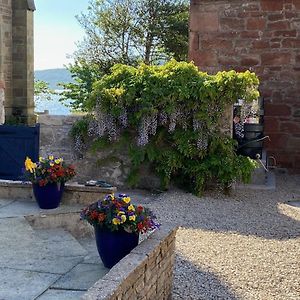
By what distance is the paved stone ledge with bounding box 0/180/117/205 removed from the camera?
5.17 metres

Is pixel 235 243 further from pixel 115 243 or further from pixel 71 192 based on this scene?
pixel 115 243

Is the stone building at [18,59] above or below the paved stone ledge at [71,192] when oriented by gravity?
above

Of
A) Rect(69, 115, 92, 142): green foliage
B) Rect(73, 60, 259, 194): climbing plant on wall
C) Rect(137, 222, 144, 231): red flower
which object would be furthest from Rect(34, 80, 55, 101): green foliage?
Rect(137, 222, 144, 231): red flower

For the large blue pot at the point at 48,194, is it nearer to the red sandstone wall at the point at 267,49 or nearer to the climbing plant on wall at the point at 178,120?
the climbing plant on wall at the point at 178,120

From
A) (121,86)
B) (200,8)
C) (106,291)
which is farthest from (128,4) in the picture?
(106,291)

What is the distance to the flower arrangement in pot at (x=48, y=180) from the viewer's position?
16.1 feet

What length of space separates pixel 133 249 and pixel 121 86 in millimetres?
4752

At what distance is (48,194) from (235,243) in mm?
2030

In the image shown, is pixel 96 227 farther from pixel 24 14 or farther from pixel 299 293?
pixel 24 14

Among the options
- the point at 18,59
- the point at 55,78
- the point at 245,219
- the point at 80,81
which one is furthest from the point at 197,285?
the point at 55,78

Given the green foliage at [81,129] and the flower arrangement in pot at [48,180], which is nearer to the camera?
the flower arrangement in pot at [48,180]

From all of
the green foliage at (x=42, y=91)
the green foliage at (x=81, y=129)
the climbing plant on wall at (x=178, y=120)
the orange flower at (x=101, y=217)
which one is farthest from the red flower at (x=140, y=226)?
the green foliage at (x=42, y=91)

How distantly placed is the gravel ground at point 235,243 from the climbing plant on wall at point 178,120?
44 centimetres

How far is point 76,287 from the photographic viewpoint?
327cm
